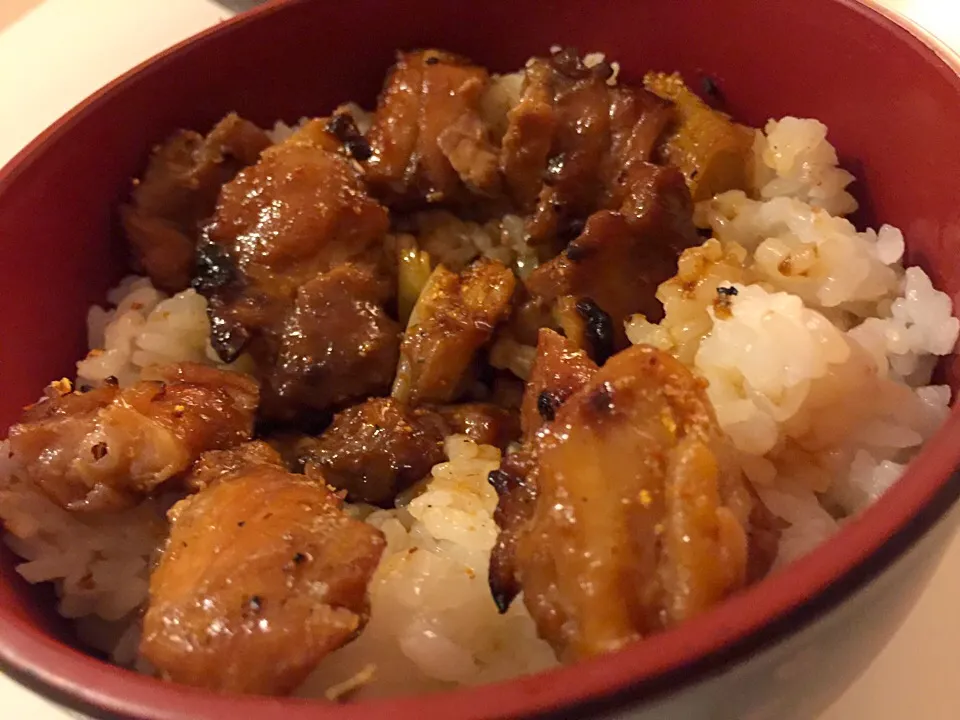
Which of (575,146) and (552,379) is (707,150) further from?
(552,379)

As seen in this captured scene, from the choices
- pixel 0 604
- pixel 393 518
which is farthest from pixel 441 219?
pixel 0 604

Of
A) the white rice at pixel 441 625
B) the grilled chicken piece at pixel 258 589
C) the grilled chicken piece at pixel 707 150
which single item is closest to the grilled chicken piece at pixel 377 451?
the white rice at pixel 441 625

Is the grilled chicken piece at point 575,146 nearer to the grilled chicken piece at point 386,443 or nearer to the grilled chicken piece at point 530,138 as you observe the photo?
the grilled chicken piece at point 530,138

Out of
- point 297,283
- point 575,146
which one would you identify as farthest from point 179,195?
point 575,146

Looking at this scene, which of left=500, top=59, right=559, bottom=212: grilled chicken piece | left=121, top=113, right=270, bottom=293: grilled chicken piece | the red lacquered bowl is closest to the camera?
the red lacquered bowl

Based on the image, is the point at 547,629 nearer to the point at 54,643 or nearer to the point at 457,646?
the point at 457,646

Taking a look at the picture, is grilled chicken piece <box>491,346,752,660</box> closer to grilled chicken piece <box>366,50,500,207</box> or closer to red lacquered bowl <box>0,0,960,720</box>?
red lacquered bowl <box>0,0,960,720</box>

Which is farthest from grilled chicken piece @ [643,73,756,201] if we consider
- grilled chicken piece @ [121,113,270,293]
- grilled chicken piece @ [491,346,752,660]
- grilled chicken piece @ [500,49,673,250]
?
grilled chicken piece @ [121,113,270,293]
